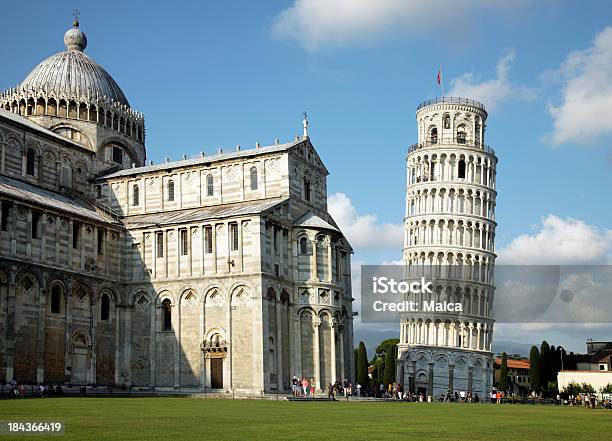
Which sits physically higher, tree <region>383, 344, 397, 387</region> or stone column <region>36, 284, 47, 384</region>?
stone column <region>36, 284, 47, 384</region>

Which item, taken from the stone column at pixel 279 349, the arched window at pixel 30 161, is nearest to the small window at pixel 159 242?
the stone column at pixel 279 349

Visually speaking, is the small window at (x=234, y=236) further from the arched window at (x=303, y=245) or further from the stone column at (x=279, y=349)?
the arched window at (x=303, y=245)

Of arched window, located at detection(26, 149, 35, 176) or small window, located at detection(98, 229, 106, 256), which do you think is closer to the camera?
small window, located at detection(98, 229, 106, 256)

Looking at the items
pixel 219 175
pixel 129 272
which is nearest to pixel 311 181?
pixel 219 175

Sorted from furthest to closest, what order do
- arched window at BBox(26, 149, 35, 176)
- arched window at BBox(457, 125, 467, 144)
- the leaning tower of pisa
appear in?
arched window at BBox(457, 125, 467, 144)
the leaning tower of pisa
arched window at BBox(26, 149, 35, 176)

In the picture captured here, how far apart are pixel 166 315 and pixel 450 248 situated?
46.3 m

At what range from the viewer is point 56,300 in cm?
5369

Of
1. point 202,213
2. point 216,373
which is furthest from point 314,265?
point 216,373

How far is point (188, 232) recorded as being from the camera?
57.8 metres

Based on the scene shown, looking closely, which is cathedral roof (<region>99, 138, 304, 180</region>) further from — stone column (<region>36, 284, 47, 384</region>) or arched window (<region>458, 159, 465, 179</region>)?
arched window (<region>458, 159, 465, 179</region>)

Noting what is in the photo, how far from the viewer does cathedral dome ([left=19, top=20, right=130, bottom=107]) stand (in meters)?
67.7

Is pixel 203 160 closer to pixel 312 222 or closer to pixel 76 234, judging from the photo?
pixel 312 222

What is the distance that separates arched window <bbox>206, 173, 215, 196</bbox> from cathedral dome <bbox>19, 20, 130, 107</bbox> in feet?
43.1

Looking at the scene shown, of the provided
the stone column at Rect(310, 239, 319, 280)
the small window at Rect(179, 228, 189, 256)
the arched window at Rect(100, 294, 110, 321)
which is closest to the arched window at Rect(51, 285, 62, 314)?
the arched window at Rect(100, 294, 110, 321)
